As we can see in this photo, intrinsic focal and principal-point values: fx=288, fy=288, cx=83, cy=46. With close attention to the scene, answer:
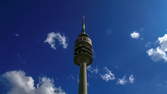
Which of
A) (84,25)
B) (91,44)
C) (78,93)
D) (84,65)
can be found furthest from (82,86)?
(84,25)

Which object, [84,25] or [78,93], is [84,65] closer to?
[78,93]

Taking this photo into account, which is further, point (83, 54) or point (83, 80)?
point (83, 54)

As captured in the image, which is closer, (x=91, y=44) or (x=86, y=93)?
(x=86, y=93)

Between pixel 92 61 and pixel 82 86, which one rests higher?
pixel 92 61

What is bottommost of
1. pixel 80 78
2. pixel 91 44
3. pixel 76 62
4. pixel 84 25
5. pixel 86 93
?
pixel 86 93

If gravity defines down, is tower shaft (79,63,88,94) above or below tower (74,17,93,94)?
below

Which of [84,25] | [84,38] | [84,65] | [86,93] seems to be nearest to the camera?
[86,93]

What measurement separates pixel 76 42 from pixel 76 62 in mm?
10773

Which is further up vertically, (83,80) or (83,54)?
(83,54)

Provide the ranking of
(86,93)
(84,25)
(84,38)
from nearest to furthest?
(86,93) < (84,38) < (84,25)

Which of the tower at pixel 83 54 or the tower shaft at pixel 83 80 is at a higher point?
the tower at pixel 83 54

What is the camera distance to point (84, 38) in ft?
413

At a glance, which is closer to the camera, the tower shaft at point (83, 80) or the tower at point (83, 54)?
the tower shaft at point (83, 80)

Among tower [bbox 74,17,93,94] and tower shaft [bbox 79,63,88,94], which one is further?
tower [bbox 74,17,93,94]
